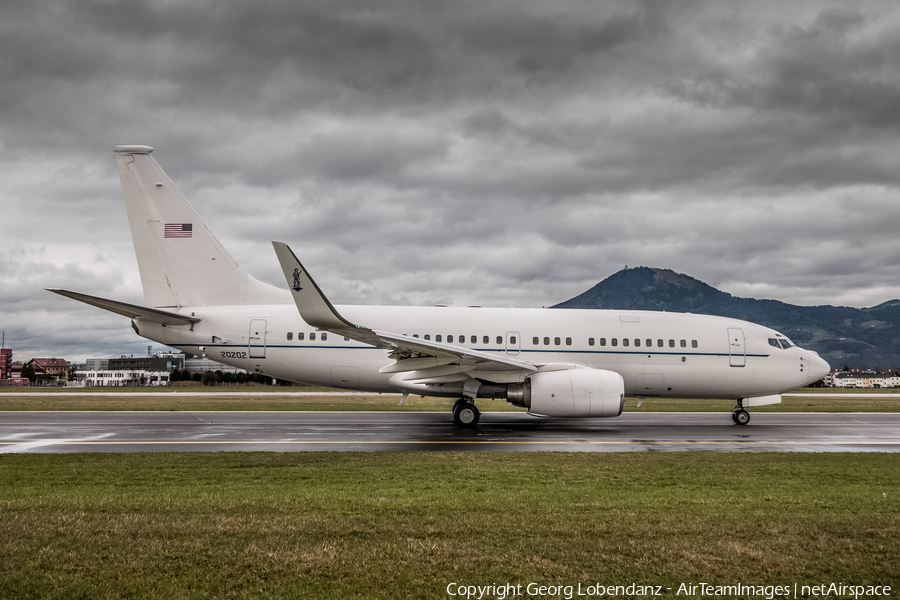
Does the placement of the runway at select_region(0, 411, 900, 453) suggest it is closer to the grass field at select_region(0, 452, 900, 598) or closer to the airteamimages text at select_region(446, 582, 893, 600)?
the grass field at select_region(0, 452, 900, 598)

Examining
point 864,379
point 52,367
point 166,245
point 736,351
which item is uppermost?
point 166,245

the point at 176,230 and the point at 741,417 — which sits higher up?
the point at 176,230

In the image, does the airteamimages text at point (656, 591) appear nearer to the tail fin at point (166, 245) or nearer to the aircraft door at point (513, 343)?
the aircraft door at point (513, 343)

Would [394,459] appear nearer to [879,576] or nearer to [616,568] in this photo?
[616,568]

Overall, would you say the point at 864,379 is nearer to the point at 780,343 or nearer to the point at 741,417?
the point at 780,343

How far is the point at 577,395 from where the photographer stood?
16.3 metres

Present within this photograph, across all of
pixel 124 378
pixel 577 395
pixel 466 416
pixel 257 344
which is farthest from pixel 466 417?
pixel 124 378

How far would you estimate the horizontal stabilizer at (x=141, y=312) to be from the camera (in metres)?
16.4

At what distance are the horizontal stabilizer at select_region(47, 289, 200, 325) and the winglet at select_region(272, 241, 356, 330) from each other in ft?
20.8

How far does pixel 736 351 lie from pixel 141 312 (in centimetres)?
1941

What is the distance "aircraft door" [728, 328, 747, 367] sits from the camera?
787 inches

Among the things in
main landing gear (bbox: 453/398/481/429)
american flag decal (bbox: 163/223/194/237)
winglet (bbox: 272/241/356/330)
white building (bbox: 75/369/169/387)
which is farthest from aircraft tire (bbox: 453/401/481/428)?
white building (bbox: 75/369/169/387)

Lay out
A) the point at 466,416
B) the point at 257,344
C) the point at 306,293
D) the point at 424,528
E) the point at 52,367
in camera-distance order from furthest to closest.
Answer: the point at 52,367, the point at 257,344, the point at 466,416, the point at 306,293, the point at 424,528

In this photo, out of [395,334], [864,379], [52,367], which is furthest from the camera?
[52,367]
